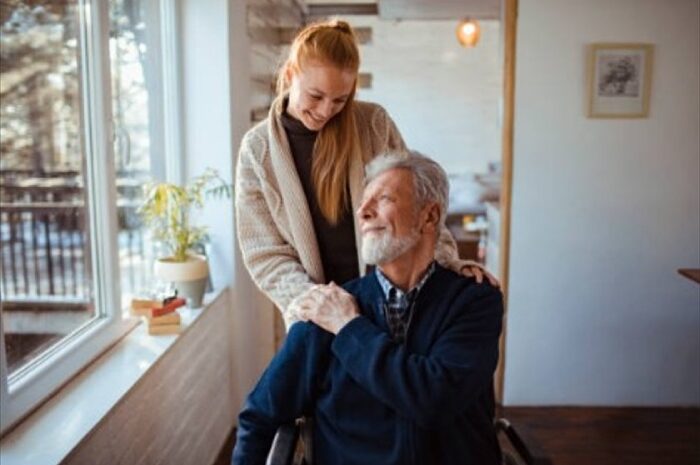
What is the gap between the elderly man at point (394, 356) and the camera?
4.52 feet

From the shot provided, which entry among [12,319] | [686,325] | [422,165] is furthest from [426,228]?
[686,325]

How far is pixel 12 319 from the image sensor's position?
1.90m

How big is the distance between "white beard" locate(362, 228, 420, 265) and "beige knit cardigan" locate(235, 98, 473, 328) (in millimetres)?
173

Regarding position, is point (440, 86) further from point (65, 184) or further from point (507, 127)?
point (65, 184)

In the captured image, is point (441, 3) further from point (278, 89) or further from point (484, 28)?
point (278, 89)

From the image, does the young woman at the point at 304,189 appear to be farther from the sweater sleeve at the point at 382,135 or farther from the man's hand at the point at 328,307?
the man's hand at the point at 328,307

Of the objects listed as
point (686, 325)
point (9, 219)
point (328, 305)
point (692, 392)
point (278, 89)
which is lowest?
point (692, 392)

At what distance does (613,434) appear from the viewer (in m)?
3.23

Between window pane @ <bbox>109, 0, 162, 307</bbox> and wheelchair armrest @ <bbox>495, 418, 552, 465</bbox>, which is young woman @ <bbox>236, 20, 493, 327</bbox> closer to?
wheelchair armrest @ <bbox>495, 418, 552, 465</bbox>

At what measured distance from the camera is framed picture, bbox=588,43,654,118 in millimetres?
3256

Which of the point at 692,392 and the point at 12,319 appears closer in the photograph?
the point at 12,319

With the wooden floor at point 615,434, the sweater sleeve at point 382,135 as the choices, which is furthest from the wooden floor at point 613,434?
the sweater sleeve at point 382,135

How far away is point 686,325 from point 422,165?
8.28 feet

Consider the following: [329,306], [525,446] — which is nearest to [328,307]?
[329,306]
